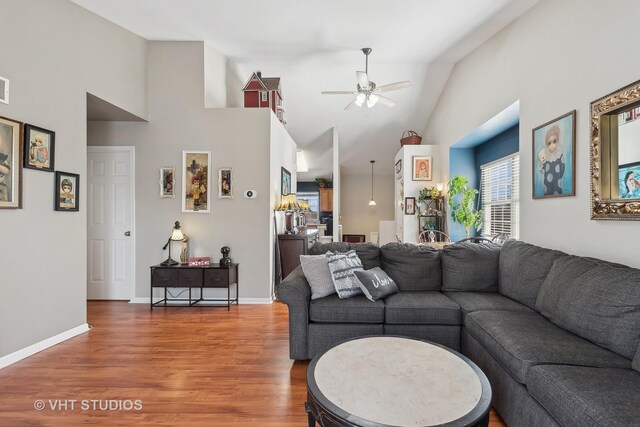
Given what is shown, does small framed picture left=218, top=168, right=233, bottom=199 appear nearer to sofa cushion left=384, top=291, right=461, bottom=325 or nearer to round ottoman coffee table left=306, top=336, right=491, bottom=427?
sofa cushion left=384, top=291, right=461, bottom=325

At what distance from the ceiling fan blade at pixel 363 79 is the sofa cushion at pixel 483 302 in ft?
9.19

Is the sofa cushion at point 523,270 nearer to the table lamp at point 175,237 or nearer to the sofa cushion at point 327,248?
the sofa cushion at point 327,248

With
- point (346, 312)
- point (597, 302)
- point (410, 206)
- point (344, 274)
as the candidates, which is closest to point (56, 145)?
point (344, 274)

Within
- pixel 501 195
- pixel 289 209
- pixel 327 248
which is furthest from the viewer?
pixel 289 209

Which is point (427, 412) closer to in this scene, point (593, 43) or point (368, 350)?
point (368, 350)

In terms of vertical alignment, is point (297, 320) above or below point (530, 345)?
below

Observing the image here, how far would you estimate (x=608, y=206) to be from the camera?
220cm

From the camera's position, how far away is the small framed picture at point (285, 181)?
5102mm

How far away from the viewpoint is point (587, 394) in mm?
1246

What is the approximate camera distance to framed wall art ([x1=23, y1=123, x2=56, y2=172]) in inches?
107

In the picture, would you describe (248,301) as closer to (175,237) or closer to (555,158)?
(175,237)

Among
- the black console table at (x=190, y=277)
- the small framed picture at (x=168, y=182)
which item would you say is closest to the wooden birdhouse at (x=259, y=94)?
the small framed picture at (x=168, y=182)

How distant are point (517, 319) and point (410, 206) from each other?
4.24 m

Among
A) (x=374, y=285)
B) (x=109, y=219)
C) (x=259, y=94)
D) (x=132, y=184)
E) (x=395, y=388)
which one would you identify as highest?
(x=259, y=94)
